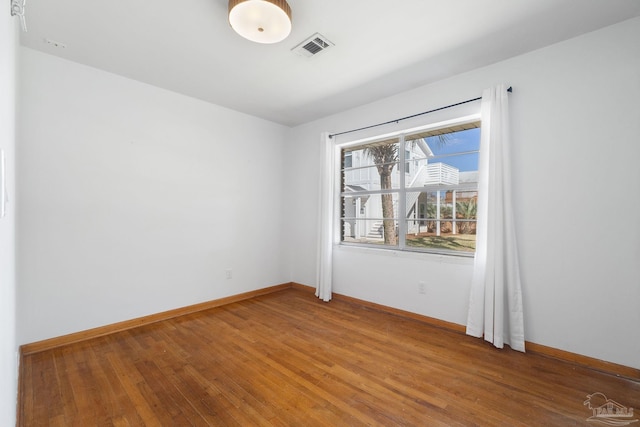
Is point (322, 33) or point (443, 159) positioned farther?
point (443, 159)

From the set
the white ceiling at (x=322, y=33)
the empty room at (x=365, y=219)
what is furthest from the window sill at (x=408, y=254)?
the white ceiling at (x=322, y=33)

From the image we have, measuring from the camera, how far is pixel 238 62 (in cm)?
268

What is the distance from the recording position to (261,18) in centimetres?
182

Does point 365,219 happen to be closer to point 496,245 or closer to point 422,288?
point 422,288

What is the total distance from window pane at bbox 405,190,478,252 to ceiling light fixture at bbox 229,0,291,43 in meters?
2.35

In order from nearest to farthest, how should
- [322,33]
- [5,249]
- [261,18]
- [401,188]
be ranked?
[5,249], [261,18], [322,33], [401,188]

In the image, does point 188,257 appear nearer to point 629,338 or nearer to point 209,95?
point 209,95

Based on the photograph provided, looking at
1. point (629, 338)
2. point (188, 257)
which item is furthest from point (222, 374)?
point (629, 338)

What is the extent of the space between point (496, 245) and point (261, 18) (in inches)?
107

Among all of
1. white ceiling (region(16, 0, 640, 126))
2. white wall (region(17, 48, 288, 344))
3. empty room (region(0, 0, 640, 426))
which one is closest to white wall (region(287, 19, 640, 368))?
empty room (region(0, 0, 640, 426))

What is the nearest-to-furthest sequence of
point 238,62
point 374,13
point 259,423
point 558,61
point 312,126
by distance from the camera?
point 259,423 < point 374,13 < point 558,61 < point 238,62 < point 312,126

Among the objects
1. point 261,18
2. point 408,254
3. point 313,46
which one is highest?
point 313,46

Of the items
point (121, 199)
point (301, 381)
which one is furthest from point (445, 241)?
point (121, 199)

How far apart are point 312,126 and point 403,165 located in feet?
5.63
